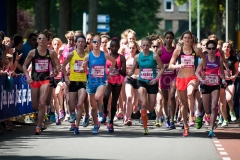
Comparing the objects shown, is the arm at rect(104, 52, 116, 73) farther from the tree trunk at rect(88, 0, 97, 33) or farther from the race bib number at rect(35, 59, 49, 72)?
the tree trunk at rect(88, 0, 97, 33)

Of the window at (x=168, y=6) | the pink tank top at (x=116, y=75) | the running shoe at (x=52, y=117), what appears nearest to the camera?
the pink tank top at (x=116, y=75)

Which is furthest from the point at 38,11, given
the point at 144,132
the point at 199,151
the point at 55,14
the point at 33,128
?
the point at 55,14

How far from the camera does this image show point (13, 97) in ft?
66.6

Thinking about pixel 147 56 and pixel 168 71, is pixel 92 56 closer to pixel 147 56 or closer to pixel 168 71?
pixel 147 56

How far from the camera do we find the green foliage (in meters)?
75.5

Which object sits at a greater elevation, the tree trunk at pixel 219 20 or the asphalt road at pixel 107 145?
the tree trunk at pixel 219 20

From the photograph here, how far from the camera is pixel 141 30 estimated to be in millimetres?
79062

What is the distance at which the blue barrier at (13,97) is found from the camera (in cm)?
1900

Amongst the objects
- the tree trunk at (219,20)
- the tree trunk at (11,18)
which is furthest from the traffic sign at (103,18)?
the tree trunk at (11,18)

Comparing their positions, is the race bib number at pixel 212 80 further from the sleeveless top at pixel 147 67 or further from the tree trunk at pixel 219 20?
the tree trunk at pixel 219 20

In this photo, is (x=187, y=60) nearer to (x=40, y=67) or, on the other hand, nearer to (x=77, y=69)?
(x=77, y=69)

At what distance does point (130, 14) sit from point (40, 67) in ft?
191

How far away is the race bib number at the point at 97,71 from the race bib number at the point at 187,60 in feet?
5.36

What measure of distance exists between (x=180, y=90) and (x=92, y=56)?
190cm
